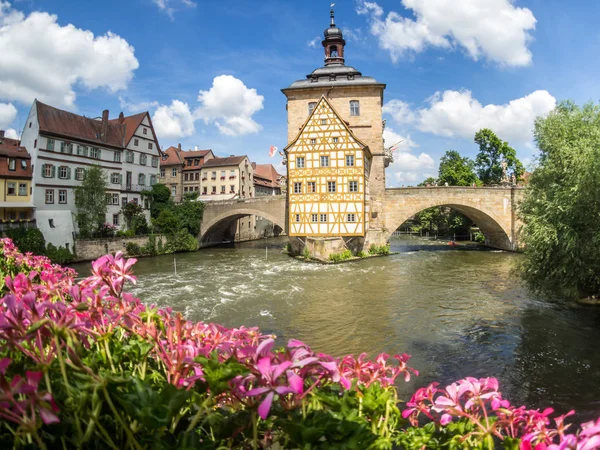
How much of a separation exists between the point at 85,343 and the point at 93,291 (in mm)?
230

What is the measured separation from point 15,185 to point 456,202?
29740 mm

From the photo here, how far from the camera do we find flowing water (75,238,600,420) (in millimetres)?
8125

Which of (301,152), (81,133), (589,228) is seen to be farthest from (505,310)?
(81,133)

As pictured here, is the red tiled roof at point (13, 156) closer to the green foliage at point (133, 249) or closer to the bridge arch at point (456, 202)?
the green foliage at point (133, 249)

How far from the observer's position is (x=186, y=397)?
1.11m

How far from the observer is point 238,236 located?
45188 mm

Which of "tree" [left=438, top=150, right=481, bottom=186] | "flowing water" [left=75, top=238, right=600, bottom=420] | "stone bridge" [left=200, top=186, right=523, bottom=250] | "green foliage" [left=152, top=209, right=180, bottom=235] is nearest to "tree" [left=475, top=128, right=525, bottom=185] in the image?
"tree" [left=438, top=150, right=481, bottom=186]

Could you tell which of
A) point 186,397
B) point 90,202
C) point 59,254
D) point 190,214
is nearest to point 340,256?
point 190,214

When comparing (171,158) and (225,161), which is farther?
(171,158)

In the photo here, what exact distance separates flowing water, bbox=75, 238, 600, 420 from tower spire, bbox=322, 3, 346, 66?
62.0ft

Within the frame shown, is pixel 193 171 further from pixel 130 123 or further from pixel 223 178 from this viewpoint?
pixel 130 123

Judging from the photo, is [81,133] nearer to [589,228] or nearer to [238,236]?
[238,236]

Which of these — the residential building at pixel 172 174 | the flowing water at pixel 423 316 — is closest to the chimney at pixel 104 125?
the flowing water at pixel 423 316

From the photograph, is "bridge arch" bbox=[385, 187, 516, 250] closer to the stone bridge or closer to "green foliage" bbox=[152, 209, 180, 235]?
the stone bridge
